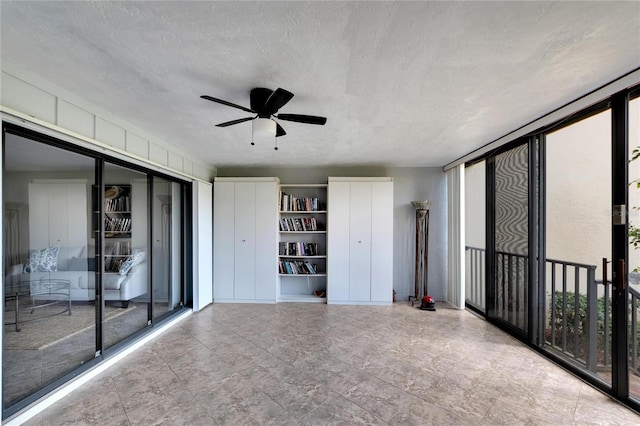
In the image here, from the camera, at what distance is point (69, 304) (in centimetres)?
238

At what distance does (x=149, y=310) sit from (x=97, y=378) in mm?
1053

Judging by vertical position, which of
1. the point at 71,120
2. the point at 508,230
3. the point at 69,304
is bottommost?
the point at 69,304

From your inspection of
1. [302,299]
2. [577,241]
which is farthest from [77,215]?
[577,241]

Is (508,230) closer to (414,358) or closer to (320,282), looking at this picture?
(414,358)

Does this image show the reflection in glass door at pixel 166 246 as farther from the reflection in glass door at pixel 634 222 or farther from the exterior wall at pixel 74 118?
the reflection in glass door at pixel 634 222

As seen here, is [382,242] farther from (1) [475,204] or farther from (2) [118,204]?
(2) [118,204]

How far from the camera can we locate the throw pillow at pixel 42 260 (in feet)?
6.68

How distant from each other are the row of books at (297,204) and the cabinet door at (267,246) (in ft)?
0.77

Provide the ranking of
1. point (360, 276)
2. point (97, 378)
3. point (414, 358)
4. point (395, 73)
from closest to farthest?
point (395, 73), point (97, 378), point (414, 358), point (360, 276)

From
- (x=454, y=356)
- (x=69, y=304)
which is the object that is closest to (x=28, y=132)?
(x=69, y=304)

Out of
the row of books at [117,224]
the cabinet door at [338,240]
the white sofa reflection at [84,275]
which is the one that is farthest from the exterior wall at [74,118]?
the cabinet door at [338,240]

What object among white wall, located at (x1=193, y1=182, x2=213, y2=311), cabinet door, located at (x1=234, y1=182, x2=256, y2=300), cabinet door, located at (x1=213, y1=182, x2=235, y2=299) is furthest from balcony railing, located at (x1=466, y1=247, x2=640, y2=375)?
white wall, located at (x1=193, y1=182, x2=213, y2=311)

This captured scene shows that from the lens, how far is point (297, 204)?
4871 millimetres

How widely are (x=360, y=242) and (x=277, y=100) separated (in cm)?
315
